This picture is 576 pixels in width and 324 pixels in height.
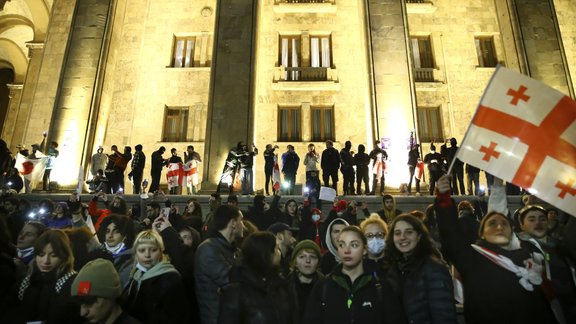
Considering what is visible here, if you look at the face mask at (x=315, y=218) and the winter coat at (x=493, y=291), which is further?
the face mask at (x=315, y=218)

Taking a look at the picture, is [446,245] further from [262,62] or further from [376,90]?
[262,62]

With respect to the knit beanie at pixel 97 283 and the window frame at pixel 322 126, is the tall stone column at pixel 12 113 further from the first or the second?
the knit beanie at pixel 97 283

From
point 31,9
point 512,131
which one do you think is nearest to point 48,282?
point 512,131

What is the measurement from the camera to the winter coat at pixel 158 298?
3092 millimetres

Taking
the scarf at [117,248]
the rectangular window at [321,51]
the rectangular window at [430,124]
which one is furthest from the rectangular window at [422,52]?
the scarf at [117,248]

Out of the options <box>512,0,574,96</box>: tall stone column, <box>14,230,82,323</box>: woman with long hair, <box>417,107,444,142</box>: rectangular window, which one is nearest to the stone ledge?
<box>417,107,444,142</box>: rectangular window

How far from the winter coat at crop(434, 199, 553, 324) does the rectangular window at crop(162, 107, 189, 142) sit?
16.9m

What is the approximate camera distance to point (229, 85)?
46.5ft

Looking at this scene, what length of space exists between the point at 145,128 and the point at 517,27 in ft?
54.5

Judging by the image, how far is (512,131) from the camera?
343 cm

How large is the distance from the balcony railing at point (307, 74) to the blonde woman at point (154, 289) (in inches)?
649

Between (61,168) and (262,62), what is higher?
(262,62)

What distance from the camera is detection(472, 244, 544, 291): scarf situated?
287 centimetres

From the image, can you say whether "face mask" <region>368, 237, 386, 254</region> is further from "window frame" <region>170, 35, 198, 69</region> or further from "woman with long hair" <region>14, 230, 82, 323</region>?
"window frame" <region>170, 35, 198, 69</region>
